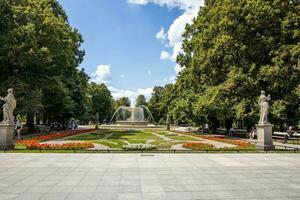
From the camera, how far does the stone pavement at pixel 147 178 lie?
364 inches

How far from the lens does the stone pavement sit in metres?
9.23

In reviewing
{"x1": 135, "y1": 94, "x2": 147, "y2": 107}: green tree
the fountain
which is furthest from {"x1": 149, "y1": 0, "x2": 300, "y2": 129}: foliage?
{"x1": 135, "y1": 94, "x2": 147, "y2": 107}: green tree

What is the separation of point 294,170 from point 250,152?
A: 21.8 feet

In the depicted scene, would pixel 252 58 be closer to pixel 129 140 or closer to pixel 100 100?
pixel 129 140

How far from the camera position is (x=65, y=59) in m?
38.3

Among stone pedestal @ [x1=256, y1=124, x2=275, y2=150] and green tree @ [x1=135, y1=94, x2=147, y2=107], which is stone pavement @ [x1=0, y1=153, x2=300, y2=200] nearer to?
stone pedestal @ [x1=256, y1=124, x2=275, y2=150]

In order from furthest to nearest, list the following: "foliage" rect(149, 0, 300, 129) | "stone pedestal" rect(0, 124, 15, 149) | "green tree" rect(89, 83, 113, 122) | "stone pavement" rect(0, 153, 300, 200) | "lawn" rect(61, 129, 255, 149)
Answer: "green tree" rect(89, 83, 113, 122)
"foliage" rect(149, 0, 300, 129)
"lawn" rect(61, 129, 255, 149)
"stone pedestal" rect(0, 124, 15, 149)
"stone pavement" rect(0, 153, 300, 200)

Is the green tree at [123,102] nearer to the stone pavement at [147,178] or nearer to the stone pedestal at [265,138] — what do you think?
the stone pedestal at [265,138]

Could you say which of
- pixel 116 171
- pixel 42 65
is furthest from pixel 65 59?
pixel 116 171

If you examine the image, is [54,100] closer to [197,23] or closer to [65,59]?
[65,59]

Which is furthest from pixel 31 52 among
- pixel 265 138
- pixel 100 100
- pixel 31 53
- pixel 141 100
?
pixel 141 100

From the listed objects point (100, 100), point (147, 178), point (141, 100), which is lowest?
point (147, 178)

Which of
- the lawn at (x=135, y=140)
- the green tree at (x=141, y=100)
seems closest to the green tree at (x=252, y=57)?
the lawn at (x=135, y=140)

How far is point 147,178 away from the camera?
11383 millimetres
